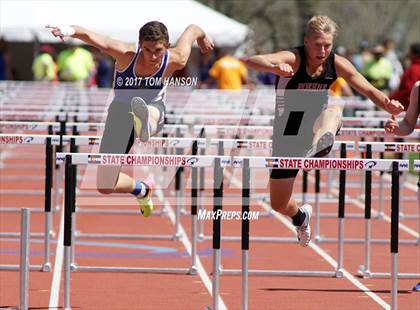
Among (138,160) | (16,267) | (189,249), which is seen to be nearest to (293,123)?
(138,160)

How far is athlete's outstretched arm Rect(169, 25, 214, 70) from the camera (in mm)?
10750

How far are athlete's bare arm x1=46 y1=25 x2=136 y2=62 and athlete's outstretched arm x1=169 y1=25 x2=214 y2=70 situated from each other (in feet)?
1.10

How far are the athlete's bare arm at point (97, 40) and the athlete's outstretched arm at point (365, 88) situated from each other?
1616 millimetres

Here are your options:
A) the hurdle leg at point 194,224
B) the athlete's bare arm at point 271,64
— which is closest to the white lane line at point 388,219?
the hurdle leg at point 194,224

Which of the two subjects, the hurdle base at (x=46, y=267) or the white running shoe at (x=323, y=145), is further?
the hurdle base at (x=46, y=267)

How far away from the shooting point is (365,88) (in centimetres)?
1045

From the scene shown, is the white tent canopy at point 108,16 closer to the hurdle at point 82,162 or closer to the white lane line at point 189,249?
the white lane line at point 189,249

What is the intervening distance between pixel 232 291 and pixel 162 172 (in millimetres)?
9197

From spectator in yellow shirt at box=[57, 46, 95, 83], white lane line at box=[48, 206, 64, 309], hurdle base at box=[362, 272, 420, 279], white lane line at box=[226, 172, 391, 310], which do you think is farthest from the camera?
spectator in yellow shirt at box=[57, 46, 95, 83]

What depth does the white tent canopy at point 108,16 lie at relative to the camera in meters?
29.6

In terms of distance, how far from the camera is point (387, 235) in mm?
15734

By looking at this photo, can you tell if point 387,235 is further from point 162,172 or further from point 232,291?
point 162,172

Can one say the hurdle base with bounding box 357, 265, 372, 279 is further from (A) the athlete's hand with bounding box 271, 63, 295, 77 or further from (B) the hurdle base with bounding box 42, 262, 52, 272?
(A) the athlete's hand with bounding box 271, 63, 295, 77

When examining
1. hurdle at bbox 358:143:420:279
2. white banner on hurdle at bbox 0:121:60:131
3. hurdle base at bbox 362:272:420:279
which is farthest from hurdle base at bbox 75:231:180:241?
hurdle base at bbox 362:272:420:279
